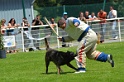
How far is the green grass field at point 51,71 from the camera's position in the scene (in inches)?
441

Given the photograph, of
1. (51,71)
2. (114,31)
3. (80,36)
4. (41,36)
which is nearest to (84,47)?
(80,36)

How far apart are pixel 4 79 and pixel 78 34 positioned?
237 centimetres

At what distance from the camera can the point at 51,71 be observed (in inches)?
540

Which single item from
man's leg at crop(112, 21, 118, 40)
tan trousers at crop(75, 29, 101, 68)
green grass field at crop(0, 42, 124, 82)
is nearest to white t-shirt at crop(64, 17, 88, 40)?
A: tan trousers at crop(75, 29, 101, 68)

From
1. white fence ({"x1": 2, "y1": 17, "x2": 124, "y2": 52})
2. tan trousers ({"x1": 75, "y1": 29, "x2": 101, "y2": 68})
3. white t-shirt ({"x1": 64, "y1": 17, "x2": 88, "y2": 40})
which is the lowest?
white fence ({"x1": 2, "y1": 17, "x2": 124, "y2": 52})

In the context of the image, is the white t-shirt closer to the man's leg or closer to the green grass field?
the green grass field

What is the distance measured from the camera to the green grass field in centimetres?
1120

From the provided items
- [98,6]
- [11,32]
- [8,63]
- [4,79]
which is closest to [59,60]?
[4,79]

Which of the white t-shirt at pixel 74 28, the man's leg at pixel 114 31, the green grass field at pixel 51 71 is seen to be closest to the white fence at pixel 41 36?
the man's leg at pixel 114 31

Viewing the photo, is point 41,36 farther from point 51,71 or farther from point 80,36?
point 80,36

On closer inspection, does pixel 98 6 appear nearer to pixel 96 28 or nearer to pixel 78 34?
pixel 96 28

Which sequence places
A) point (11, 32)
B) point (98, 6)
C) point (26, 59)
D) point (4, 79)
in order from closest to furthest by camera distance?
point (4, 79) < point (26, 59) < point (11, 32) < point (98, 6)

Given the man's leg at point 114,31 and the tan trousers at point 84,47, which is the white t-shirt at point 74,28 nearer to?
the tan trousers at point 84,47

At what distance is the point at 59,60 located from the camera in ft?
41.1
